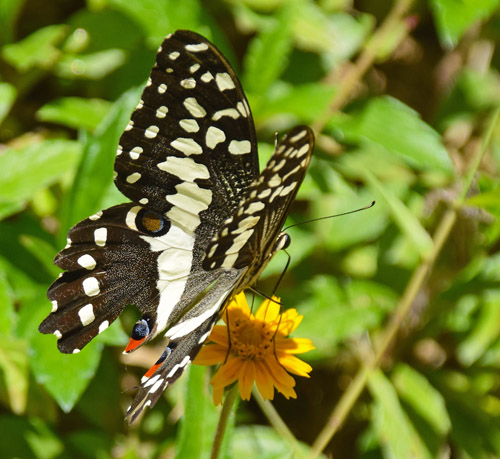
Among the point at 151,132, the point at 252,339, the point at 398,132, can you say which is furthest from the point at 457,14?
the point at 252,339

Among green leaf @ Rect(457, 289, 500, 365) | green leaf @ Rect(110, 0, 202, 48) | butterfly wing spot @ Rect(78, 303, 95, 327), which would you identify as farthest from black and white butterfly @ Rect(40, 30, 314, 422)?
green leaf @ Rect(457, 289, 500, 365)

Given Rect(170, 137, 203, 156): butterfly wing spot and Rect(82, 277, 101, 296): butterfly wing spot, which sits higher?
Rect(170, 137, 203, 156): butterfly wing spot

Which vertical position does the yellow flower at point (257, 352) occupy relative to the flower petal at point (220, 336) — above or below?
above

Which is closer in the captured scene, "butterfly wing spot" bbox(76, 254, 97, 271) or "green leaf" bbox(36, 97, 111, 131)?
"butterfly wing spot" bbox(76, 254, 97, 271)

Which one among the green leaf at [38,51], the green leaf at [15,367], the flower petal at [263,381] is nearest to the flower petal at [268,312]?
the flower petal at [263,381]

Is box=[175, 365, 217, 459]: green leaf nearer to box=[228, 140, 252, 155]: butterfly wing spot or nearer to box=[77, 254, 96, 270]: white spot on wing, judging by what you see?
box=[77, 254, 96, 270]: white spot on wing

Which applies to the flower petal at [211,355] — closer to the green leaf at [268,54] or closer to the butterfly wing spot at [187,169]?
the butterfly wing spot at [187,169]

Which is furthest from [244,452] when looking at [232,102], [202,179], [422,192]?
[422,192]
